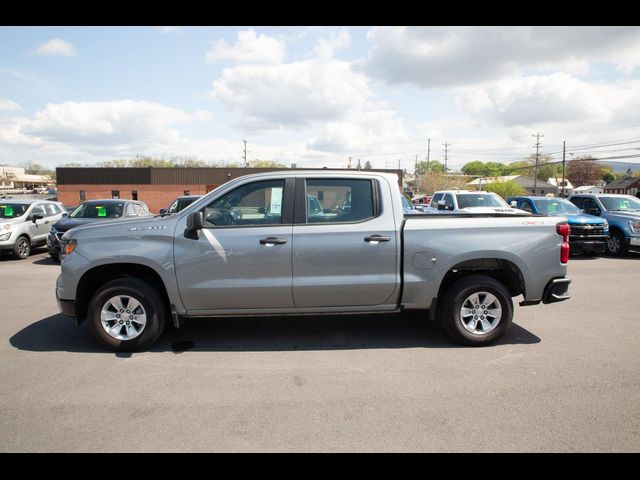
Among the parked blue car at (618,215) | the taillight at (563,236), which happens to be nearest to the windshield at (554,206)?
the parked blue car at (618,215)

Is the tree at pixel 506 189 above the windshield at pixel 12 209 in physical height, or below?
above

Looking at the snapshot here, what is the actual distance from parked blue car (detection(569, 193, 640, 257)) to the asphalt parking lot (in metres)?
7.84

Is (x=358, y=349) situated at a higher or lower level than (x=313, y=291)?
lower

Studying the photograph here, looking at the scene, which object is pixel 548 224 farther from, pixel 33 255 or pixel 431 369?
pixel 33 255

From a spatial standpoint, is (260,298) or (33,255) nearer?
(260,298)

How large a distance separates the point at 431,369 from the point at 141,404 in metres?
2.72

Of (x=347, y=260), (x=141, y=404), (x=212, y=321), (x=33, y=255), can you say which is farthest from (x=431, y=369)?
(x=33, y=255)

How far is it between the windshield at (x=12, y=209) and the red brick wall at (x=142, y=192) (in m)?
39.9

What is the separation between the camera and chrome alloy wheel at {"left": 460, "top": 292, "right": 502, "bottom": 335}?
5027 mm

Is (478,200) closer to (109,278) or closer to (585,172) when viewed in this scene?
(109,278)

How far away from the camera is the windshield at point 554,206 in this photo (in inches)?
536

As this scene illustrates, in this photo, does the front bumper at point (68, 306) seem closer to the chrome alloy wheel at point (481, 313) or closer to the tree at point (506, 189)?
the chrome alloy wheel at point (481, 313)

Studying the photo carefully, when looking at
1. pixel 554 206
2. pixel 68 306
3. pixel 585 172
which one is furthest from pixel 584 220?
pixel 585 172

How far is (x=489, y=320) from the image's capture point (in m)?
5.08
